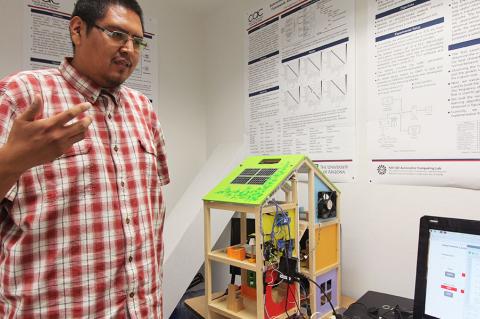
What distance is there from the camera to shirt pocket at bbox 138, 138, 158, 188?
1.02 metres

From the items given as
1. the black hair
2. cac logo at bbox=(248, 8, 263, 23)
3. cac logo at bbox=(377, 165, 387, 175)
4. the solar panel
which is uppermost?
cac logo at bbox=(248, 8, 263, 23)

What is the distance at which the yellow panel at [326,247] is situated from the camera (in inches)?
55.6

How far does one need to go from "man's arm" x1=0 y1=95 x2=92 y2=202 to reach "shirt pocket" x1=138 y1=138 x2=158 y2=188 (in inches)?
15.7

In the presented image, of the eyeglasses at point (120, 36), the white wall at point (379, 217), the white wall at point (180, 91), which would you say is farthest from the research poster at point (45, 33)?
the white wall at point (379, 217)

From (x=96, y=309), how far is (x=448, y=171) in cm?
130

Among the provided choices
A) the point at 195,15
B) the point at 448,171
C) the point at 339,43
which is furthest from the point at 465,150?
the point at 195,15

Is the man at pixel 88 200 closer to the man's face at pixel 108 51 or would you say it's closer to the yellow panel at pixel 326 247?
the man's face at pixel 108 51

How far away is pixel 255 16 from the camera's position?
7.16 ft

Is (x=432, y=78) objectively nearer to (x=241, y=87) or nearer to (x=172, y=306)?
(x=241, y=87)

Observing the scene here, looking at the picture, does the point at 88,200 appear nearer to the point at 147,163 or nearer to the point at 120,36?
the point at 147,163

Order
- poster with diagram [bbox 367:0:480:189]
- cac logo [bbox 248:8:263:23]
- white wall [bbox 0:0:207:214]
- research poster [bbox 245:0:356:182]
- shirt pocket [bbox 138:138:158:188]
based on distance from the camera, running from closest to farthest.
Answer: shirt pocket [bbox 138:138:158:188]
poster with diagram [bbox 367:0:480:189]
research poster [bbox 245:0:356:182]
cac logo [bbox 248:8:263:23]
white wall [bbox 0:0:207:214]

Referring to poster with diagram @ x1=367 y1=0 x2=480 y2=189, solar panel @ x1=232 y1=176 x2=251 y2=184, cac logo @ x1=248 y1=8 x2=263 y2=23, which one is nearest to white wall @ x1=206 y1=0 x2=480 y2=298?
poster with diagram @ x1=367 y1=0 x2=480 y2=189

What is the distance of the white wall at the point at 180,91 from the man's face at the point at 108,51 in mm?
1452

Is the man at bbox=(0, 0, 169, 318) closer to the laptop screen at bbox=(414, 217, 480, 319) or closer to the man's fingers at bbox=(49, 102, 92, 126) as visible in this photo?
the man's fingers at bbox=(49, 102, 92, 126)
